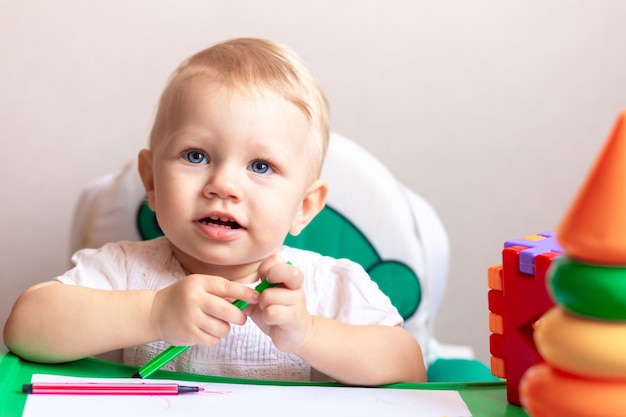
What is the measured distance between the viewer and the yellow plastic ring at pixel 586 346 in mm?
375

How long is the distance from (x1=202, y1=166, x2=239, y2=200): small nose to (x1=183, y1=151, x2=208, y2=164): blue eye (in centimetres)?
3

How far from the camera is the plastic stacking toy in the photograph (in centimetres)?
38

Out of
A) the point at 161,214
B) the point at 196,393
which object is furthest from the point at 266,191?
the point at 196,393

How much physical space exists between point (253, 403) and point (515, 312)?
20cm

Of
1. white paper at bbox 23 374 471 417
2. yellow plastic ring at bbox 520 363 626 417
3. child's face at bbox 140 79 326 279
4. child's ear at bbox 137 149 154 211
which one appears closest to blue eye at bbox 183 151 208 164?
child's face at bbox 140 79 326 279

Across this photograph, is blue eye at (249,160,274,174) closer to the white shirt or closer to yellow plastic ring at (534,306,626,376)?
the white shirt

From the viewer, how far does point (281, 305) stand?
2.13 ft

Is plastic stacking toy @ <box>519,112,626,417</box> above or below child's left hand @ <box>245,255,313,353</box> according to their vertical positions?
above

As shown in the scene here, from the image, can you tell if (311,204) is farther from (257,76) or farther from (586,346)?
(586,346)

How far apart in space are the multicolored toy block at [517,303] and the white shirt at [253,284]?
196 mm

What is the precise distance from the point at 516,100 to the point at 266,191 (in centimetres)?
66

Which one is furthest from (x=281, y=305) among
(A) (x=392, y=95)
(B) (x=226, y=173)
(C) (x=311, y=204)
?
(A) (x=392, y=95)

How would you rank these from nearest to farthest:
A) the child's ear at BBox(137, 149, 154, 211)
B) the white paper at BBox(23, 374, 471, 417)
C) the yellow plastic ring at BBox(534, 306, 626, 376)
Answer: the yellow plastic ring at BBox(534, 306, 626, 376), the white paper at BBox(23, 374, 471, 417), the child's ear at BBox(137, 149, 154, 211)

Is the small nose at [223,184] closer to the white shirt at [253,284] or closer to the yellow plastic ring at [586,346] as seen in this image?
the white shirt at [253,284]
